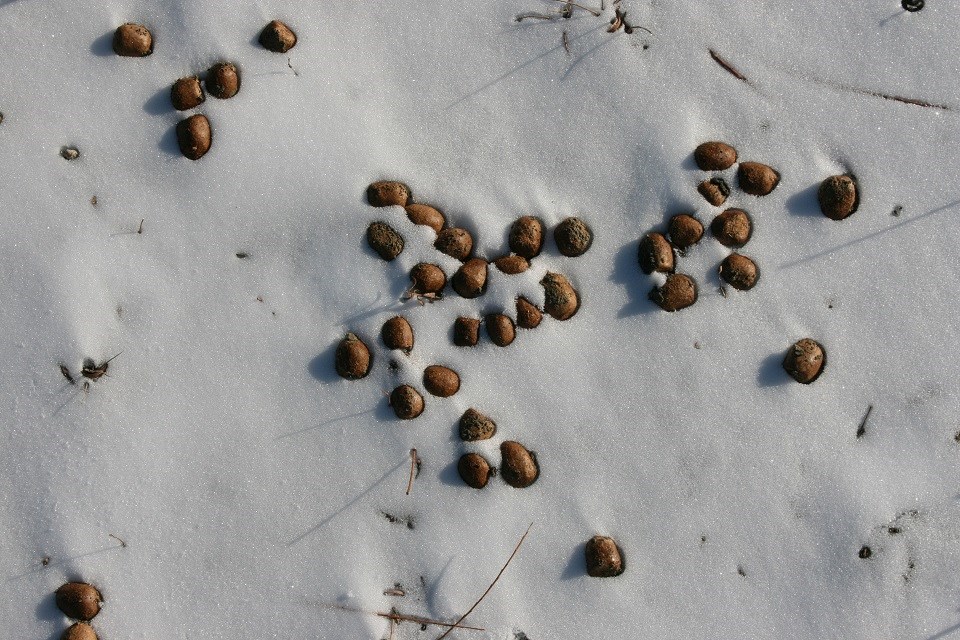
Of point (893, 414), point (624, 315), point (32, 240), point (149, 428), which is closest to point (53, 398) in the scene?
point (149, 428)

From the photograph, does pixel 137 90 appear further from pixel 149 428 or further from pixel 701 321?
pixel 701 321

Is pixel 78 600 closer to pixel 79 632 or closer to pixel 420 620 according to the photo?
pixel 79 632

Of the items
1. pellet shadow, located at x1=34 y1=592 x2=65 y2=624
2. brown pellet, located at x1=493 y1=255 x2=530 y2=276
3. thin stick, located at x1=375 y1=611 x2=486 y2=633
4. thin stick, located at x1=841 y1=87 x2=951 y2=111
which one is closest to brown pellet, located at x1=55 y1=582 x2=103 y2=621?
pellet shadow, located at x1=34 y1=592 x2=65 y2=624

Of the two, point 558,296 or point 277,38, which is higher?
point 277,38

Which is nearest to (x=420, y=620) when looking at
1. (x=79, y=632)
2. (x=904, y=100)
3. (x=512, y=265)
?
(x=79, y=632)

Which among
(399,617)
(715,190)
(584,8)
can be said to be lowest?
(399,617)

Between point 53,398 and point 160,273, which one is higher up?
point 160,273
